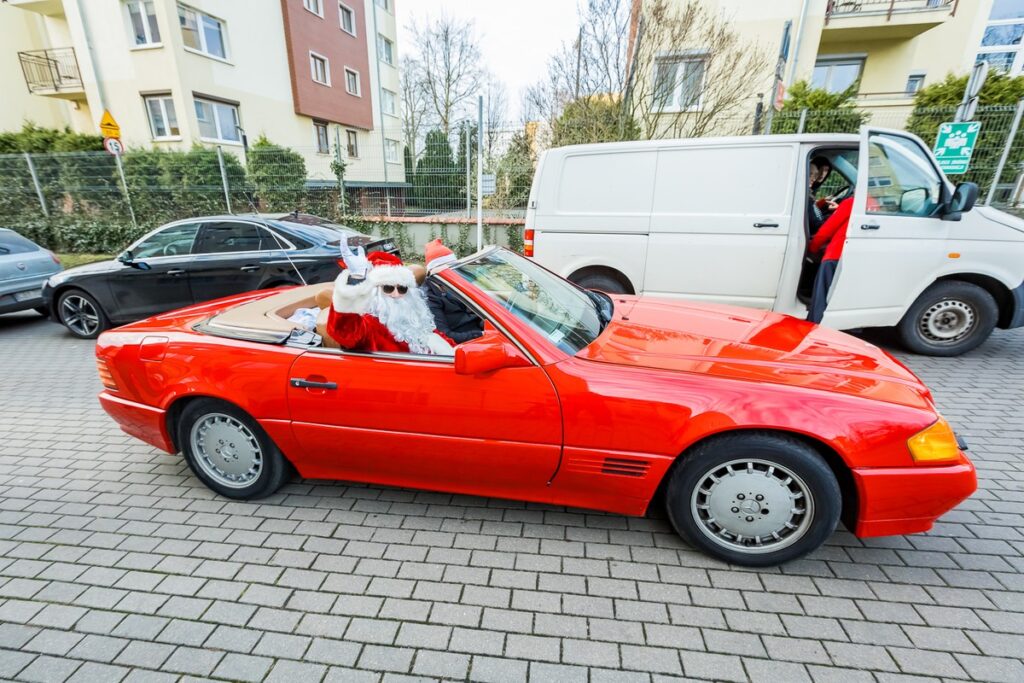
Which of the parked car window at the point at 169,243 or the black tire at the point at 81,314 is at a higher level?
the parked car window at the point at 169,243

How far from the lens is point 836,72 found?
14562 mm

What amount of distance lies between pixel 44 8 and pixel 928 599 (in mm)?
26799

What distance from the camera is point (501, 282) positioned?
2.57 m

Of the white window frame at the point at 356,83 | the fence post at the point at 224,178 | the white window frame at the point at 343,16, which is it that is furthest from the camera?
the white window frame at the point at 356,83

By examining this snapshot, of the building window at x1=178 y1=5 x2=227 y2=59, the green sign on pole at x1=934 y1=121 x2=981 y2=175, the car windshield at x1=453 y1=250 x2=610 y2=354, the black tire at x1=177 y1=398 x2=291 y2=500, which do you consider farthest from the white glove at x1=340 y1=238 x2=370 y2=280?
the building window at x1=178 y1=5 x2=227 y2=59

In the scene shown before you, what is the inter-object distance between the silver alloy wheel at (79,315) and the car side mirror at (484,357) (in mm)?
6561

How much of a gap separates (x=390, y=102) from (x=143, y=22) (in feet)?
46.4

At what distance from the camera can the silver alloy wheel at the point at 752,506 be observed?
2.07 metres

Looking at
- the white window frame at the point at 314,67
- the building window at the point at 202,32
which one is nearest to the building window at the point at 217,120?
the building window at the point at 202,32

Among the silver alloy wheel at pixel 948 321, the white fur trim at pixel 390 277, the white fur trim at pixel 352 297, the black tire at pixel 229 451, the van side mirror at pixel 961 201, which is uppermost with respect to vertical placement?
the van side mirror at pixel 961 201

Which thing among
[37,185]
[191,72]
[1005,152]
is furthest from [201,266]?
[191,72]

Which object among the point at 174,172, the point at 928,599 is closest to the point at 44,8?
the point at 174,172

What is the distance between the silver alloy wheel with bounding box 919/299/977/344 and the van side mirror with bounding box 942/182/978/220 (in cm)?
92

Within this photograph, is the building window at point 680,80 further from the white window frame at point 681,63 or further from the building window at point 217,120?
the building window at point 217,120
